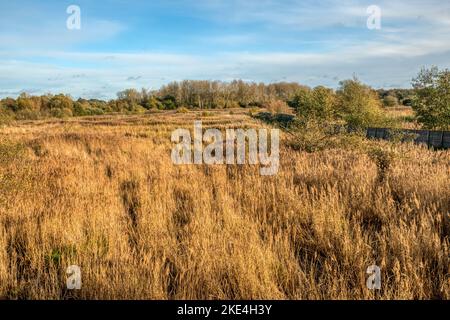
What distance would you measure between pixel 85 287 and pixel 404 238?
335cm

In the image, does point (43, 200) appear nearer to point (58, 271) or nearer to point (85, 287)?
point (58, 271)

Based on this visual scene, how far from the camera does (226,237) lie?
408cm

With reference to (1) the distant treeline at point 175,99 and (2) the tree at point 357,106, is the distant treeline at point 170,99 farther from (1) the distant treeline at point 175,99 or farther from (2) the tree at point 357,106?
(2) the tree at point 357,106

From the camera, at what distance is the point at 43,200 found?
19.1ft

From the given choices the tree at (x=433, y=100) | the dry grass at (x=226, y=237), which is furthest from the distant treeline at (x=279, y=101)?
the dry grass at (x=226, y=237)

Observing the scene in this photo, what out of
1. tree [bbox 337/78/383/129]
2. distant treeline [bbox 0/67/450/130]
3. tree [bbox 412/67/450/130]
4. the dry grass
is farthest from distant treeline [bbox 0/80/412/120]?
the dry grass

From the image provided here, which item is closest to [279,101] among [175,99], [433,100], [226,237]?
[175,99]

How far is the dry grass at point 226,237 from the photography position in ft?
10.2

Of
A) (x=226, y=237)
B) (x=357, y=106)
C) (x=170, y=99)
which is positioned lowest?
(x=226, y=237)

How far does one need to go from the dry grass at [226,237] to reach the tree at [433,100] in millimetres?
9601

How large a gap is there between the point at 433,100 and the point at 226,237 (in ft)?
49.5

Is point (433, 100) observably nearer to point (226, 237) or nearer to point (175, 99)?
point (226, 237)

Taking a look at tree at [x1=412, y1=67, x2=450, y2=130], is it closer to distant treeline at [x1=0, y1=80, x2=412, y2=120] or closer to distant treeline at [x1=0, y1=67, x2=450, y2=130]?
distant treeline at [x1=0, y1=67, x2=450, y2=130]
